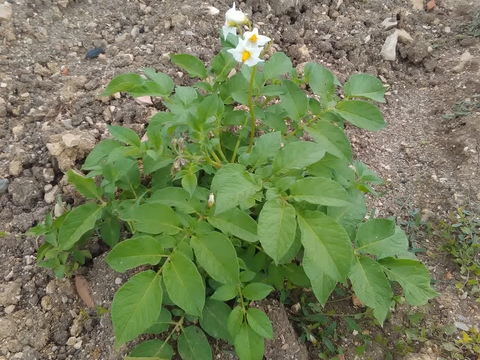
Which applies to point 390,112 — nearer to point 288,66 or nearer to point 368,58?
point 368,58

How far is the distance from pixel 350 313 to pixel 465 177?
1122 millimetres

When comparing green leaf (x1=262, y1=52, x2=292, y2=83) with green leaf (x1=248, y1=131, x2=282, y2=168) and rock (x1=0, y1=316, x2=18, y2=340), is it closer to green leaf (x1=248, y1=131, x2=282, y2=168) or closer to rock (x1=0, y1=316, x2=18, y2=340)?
green leaf (x1=248, y1=131, x2=282, y2=168)

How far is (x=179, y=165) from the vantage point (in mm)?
1567

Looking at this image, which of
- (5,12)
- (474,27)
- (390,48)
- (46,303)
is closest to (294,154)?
(46,303)

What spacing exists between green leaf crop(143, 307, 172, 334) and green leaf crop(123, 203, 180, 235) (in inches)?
15.0

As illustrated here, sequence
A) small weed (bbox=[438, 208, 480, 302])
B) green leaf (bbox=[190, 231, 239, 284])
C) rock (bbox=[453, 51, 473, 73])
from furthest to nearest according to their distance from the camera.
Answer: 1. rock (bbox=[453, 51, 473, 73])
2. small weed (bbox=[438, 208, 480, 302])
3. green leaf (bbox=[190, 231, 239, 284])

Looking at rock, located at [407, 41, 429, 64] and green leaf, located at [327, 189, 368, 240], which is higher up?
rock, located at [407, 41, 429, 64]

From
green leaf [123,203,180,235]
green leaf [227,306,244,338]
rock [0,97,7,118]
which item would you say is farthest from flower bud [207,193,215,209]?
rock [0,97,7,118]

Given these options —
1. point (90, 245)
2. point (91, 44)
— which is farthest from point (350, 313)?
point (91, 44)

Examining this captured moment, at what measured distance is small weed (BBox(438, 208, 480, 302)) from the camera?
210cm

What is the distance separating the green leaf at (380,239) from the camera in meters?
1.58

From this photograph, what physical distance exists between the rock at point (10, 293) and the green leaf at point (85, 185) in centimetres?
59

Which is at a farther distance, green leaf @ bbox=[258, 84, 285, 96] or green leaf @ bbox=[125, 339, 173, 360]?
green leaf @ bbox=[258, 84, 285, 96]

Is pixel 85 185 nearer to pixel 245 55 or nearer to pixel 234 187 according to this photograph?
pixel 234 187
